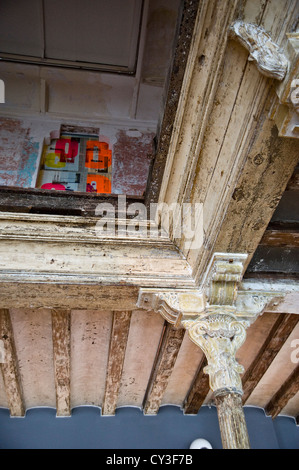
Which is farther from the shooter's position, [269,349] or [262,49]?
[269,349]

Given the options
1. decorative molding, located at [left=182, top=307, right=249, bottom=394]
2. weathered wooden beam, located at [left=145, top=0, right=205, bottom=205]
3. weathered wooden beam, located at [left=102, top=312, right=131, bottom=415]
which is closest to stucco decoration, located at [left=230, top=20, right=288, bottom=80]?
weathered wooden beam, located at [left=145, top=0, right=205, bottom=205]

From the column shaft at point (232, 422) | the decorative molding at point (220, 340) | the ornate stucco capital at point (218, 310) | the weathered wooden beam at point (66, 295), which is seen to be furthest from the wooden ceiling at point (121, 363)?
the column shaft at point (232, 422)

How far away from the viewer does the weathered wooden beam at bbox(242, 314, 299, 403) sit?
3.27 meters

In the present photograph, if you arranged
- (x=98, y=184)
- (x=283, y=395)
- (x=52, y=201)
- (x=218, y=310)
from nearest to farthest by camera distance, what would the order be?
(x=218, y=310)
(x=52, y=201)
(x=283, y=395)
(x=98, y=184)

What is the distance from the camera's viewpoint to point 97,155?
4770 millimetres

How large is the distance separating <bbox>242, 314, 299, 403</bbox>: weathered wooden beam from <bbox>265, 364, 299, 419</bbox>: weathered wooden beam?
342 millimetres

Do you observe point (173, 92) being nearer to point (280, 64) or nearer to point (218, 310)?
point (280, 64)

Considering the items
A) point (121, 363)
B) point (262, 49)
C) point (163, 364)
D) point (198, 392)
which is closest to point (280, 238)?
point (262, 49)

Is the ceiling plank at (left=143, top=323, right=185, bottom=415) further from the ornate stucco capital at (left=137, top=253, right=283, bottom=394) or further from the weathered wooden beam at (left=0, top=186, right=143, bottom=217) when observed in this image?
the weathered wooden beam at (left=0, top=186, right=143, bottom=217)

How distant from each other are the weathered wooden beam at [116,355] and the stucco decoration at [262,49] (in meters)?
2.08

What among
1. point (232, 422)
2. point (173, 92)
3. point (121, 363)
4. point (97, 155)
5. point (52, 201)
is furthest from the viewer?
point (97, 155)

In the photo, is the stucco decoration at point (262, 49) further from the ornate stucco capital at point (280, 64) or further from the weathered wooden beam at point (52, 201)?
the weathered wooden beam at point (52, 201)

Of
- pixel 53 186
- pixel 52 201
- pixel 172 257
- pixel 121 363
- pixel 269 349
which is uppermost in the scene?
pixel 53 186

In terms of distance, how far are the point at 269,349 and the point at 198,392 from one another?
1.01m
